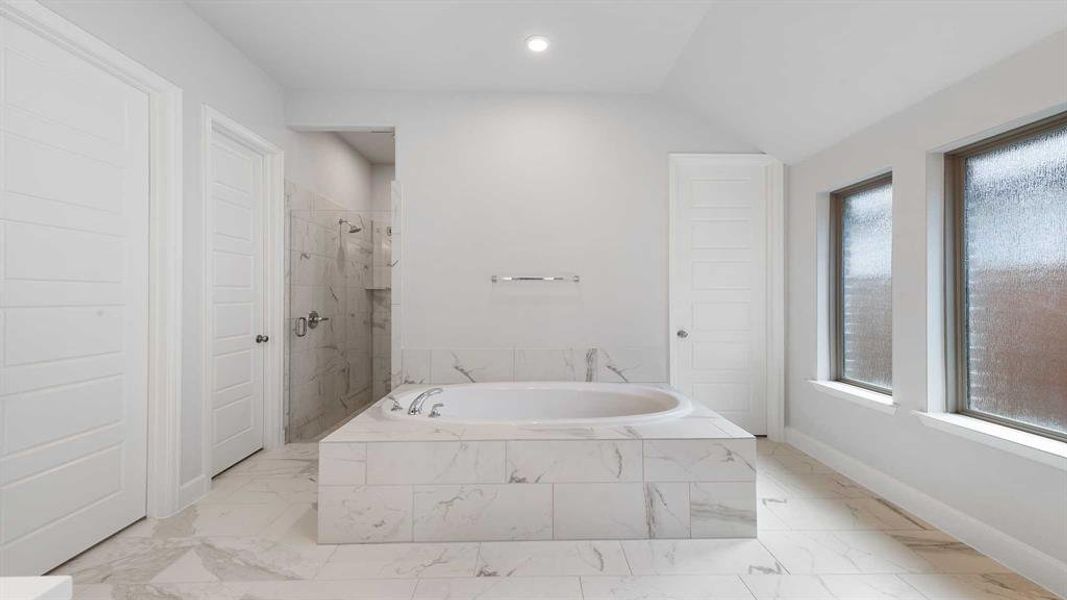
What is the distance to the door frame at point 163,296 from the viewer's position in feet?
6.91

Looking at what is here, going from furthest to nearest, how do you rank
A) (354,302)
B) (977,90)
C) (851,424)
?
1. (354,302)
2. (851,424)
3. (977,90)

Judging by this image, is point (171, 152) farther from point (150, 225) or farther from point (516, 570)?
point (516, 570)

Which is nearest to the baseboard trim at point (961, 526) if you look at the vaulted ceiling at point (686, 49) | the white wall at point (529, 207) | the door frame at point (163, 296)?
the white wall at point (529, 207)

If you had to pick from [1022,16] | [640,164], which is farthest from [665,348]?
[1022,16]

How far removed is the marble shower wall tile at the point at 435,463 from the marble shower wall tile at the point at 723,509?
0.77 metres

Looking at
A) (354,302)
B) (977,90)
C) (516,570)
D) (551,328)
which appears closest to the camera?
(516,570)

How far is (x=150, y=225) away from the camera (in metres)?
2.10

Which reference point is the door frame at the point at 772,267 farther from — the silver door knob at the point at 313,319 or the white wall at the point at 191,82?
the white wall at the point at 191,82

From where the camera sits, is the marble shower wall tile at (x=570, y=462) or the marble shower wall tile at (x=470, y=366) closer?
Answer: the marble shower wall tile at (x=570, y=462)

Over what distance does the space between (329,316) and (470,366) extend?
1165mm

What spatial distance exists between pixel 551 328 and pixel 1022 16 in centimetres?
241

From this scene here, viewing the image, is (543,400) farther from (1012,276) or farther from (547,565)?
(1012,276)

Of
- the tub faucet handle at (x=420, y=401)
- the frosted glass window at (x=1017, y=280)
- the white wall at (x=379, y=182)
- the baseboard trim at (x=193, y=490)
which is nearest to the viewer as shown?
the frosted glass window at (x=1017, y=280)

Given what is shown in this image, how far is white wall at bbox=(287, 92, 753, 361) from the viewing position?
3.16 meters
